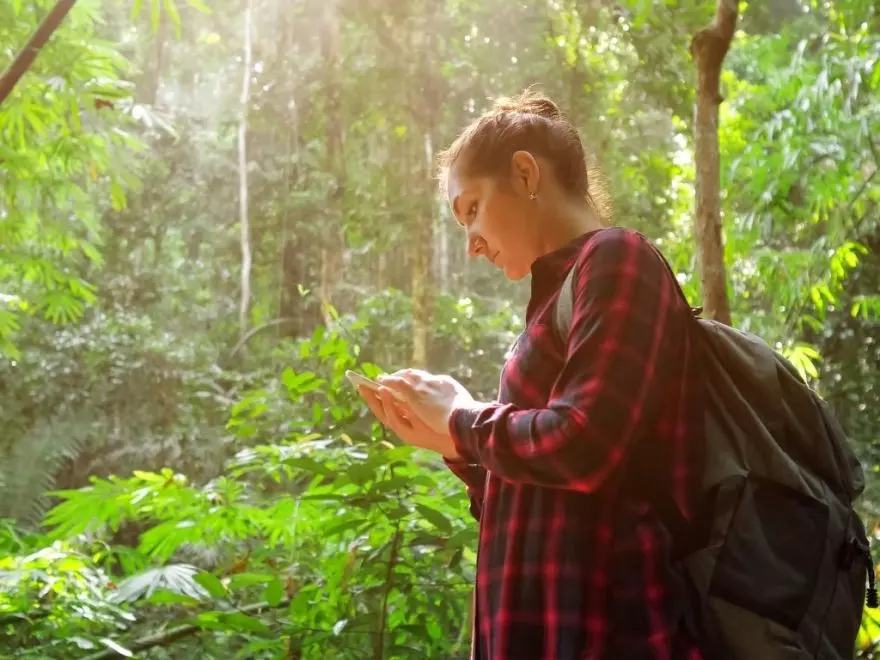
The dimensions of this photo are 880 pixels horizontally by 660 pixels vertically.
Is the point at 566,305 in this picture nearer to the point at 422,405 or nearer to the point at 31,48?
the point at 422,405

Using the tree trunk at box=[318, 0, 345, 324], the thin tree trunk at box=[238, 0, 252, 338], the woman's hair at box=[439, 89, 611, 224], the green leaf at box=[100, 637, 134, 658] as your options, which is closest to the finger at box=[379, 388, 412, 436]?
the woman's hair at box=[439, 89, 611, 224]

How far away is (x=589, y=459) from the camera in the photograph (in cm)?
59

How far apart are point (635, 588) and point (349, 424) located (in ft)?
2.39

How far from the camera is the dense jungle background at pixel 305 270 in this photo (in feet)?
4.27

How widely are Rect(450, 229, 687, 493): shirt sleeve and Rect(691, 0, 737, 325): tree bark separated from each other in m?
0.81

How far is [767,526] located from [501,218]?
351 mm

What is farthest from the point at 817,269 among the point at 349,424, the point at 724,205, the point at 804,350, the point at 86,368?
the point at 86,368

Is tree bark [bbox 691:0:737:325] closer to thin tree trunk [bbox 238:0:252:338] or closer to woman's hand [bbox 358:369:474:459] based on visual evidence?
woman's hand [bbox 358:369:474:459]

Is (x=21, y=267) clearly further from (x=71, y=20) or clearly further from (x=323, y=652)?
(x=323, y=652)

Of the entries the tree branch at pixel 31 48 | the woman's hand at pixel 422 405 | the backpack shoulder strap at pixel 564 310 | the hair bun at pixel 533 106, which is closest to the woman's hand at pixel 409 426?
the woman's hand at pixel 422 405

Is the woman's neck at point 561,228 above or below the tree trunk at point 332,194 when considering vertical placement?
below

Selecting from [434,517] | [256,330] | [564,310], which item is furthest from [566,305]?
[256,330]

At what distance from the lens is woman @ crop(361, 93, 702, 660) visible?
23.4 inches

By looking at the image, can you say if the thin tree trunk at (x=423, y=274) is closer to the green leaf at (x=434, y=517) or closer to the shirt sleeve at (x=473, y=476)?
the green leaf at (x=434, y=517)
